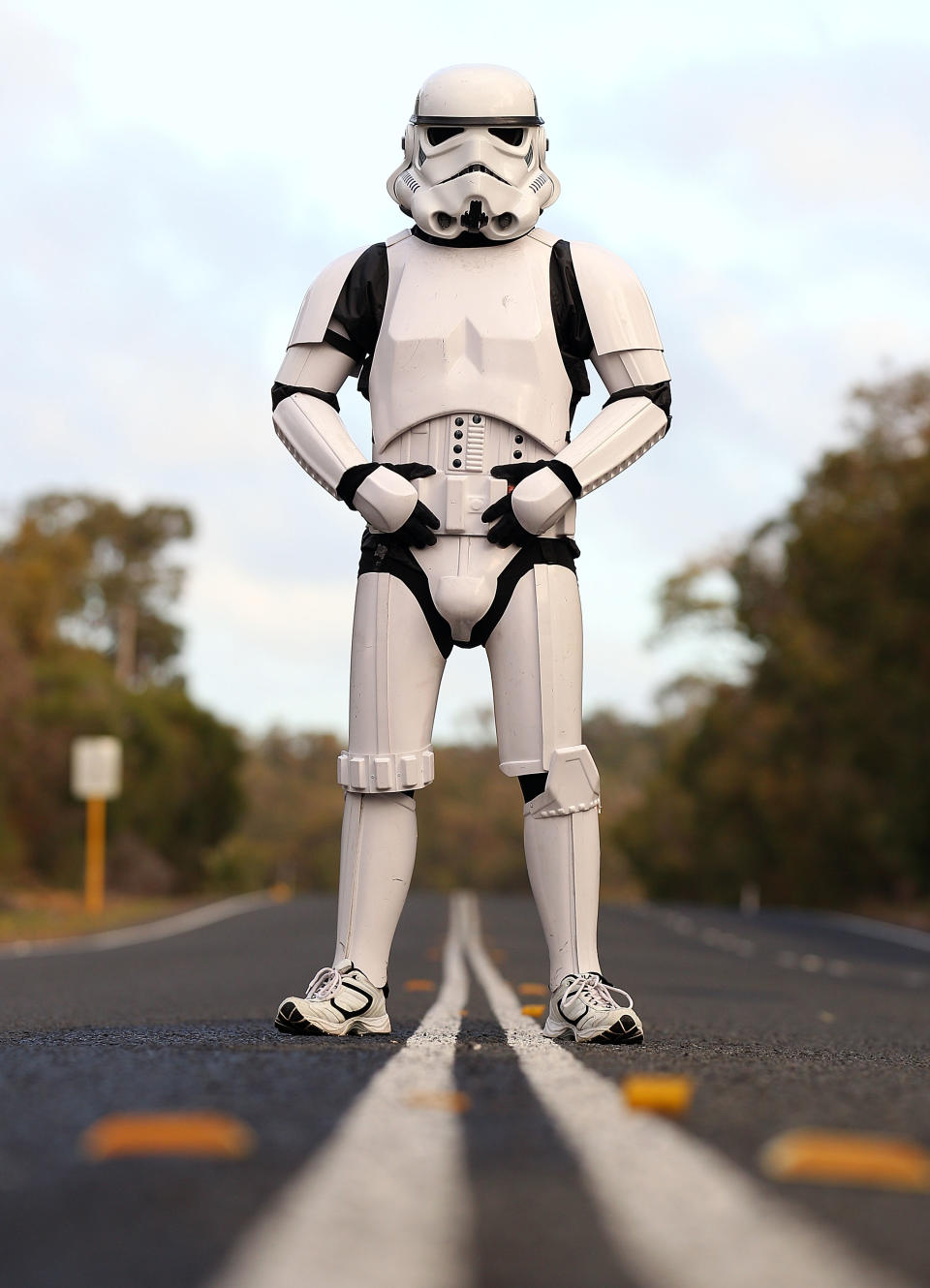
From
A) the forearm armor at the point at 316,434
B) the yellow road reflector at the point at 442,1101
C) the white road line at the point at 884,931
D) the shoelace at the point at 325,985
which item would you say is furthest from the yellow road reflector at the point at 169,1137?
the white road line at the point at 884,931

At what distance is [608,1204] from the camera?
174cm

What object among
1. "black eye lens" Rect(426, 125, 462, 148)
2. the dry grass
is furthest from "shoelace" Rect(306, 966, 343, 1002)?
the dry grass

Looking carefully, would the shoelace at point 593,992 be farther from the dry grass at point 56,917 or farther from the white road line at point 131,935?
the dry grass at point 56,917

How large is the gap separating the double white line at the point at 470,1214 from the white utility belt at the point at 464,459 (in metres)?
2.26

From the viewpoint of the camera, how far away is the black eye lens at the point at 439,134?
15.3 feet

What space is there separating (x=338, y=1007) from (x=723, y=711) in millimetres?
48105


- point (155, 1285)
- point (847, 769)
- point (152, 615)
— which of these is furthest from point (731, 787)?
point (155, 1285)

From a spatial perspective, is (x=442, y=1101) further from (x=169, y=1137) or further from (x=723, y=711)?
(x=723, y=711)

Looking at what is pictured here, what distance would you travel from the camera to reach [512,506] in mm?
4410

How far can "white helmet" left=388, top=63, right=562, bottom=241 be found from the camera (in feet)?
15.2

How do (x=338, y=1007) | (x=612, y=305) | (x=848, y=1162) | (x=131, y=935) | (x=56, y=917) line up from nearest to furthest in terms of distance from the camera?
(x=848, y=1162) < (x=338, y=1007) < (x=612, y=305) < (x=131, y=935) < (x=56, y=917)

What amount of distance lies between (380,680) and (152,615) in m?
71.8

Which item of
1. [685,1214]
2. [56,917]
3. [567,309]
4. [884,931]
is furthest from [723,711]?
[685,1214]

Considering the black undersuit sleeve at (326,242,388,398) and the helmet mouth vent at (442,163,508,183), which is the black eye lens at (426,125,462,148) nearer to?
the helmet mouth vent at (442,163,508,183)
